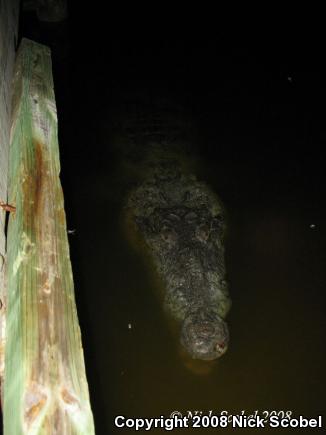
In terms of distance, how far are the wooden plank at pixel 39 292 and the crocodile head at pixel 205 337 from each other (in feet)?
7.13

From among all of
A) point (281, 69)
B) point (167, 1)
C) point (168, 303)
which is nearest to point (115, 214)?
point (168, 303)

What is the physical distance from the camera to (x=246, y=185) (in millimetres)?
4875

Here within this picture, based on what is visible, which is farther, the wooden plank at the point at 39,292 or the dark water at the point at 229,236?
the dark water at the point at 229,236

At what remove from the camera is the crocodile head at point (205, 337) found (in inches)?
128

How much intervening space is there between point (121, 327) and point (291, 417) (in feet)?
4.58

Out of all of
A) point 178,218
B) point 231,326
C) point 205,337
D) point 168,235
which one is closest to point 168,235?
point 168,235

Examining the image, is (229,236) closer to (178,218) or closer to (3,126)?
(178,218)

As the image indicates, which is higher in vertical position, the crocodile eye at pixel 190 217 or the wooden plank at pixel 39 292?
the crocodile eye at pixel 190 217

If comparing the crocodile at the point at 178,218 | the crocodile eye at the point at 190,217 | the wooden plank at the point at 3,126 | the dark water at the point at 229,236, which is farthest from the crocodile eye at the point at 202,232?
the wooden plank at the point at 3,126

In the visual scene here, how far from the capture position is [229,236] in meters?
4.39

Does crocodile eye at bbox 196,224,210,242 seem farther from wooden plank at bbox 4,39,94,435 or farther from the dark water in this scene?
wooden plank at bbox 4,39,94,435

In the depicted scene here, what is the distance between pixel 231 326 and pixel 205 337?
0.38 m

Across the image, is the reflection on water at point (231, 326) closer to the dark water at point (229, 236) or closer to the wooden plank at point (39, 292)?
the dark water at point (229, 236)

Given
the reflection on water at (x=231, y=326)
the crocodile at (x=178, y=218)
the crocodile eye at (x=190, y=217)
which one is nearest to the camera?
the reflection on water at (x=231, y=326)
